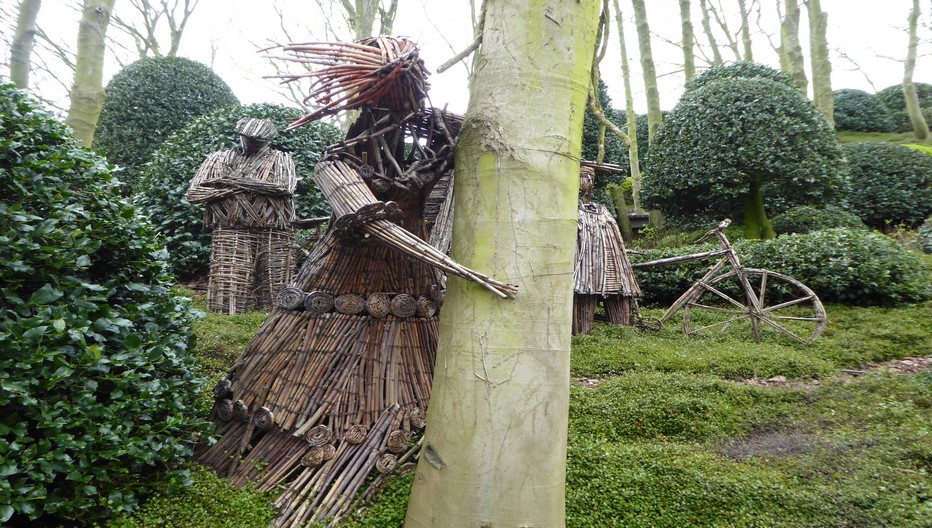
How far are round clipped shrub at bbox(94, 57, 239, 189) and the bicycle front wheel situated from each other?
10.2m

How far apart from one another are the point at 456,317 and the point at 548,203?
554mm

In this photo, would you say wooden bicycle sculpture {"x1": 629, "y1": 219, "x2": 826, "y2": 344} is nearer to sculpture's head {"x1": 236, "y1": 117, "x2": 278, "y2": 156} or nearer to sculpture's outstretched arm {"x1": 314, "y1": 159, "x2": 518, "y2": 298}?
sculpture's head {"x1": 236, "y1": 117, "x2": 278, "y2": 156}

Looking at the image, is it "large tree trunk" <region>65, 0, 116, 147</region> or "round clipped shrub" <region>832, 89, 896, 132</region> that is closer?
"large tree trunk" <region>65, 0, 116, 147</region>

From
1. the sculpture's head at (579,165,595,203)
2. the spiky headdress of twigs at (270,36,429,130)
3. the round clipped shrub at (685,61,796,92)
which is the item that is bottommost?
the spiky headdress of twigs at (270,36,429,130)

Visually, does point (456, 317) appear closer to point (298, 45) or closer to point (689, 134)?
point (298, 45)

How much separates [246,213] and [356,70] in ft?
17.0

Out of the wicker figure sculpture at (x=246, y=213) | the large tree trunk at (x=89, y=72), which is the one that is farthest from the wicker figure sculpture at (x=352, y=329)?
the large tree trunk at (x=89, y=72)

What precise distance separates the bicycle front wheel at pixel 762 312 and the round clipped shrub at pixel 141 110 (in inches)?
402

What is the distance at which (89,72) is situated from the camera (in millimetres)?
7320

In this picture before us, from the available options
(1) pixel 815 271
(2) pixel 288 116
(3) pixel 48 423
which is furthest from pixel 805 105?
(3) pixel 48 423

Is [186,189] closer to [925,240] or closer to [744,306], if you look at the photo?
[744,306]

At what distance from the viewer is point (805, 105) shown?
34.2 feet

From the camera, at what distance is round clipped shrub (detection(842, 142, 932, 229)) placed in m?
12.0

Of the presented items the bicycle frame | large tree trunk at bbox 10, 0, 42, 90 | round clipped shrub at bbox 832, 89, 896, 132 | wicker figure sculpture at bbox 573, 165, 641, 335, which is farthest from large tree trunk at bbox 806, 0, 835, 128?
large tree trunk at bbox 10, 0, 42, 90
